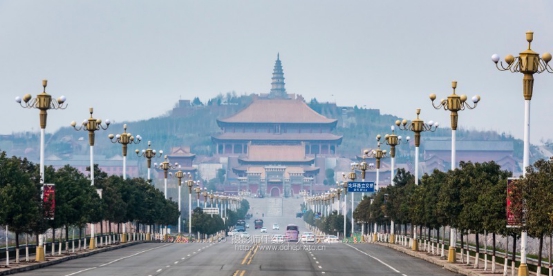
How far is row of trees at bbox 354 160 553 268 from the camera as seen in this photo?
1736 inches

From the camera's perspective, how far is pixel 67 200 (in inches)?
2820

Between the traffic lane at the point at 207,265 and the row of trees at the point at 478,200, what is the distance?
10.9m

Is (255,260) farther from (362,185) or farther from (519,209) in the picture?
(362,185)

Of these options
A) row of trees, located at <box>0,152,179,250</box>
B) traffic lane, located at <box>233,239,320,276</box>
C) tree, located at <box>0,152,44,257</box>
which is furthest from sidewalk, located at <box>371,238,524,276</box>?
tree, located at <box>0,152,44,257</box>

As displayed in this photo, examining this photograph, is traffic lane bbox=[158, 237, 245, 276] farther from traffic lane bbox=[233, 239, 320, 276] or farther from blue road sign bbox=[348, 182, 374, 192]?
blue road sign bbox=[348, 182, 374, 192]

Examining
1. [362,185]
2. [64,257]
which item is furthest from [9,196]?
[362,185]

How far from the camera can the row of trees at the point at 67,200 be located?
57688 mm

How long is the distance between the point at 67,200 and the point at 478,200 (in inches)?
1064

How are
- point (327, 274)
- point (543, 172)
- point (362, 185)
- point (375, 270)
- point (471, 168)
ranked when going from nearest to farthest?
point (543, 172) < point (327, 274) < point (375, 270) < point (471, 168) < point (362, 185)

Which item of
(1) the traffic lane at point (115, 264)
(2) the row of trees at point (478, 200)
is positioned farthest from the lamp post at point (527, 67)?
(1) the traffic lane at point (115, 264)

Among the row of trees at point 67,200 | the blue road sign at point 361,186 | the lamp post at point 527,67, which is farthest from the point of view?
the blue road sign at point 361,186

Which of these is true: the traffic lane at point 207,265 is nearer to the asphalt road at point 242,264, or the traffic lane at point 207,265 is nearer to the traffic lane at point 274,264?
the asphalt road at point 242,264

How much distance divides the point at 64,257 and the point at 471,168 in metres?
21.4

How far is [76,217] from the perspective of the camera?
235 feet
